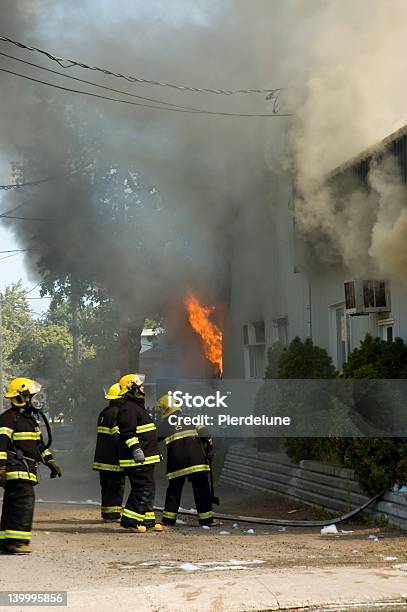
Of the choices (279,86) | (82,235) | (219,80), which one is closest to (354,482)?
(279,86)

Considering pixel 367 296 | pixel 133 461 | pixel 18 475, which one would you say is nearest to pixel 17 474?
pixel 18 475

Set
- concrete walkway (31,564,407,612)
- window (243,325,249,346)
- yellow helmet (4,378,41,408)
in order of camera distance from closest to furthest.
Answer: concrete walkway (31,564,407,612) < yellow helmet (4,378,41,408) < window (243,325,249,346)

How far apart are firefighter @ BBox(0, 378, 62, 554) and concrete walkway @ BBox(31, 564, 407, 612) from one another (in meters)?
2.20

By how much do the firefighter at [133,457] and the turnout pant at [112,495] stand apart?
948 mm

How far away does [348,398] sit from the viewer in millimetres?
11711

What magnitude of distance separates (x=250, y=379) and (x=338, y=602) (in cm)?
1406

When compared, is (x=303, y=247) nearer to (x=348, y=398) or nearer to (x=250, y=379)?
(x=348, y=398)

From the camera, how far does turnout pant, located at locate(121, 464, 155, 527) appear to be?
1016 centimetres

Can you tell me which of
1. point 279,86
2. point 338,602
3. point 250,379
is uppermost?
point 279,86

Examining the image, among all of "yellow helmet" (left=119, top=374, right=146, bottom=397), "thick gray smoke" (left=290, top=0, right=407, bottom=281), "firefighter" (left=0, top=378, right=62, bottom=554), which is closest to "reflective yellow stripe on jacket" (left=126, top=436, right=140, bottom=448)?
"yellow helmet" (left=119, top=374, right=146, bottom=397)

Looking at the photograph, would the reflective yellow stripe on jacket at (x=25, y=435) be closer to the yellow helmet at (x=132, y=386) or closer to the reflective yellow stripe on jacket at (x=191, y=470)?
the yellow helmet at (x=132, y=386)

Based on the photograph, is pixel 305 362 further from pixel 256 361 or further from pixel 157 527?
pixel 256 361

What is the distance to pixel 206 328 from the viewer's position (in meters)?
21.1

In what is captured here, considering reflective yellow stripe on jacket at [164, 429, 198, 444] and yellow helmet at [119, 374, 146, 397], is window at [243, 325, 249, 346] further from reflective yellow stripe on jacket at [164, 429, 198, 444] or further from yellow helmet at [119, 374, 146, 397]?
yellow helmet at [119, 374, 146, 397]
